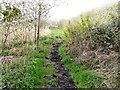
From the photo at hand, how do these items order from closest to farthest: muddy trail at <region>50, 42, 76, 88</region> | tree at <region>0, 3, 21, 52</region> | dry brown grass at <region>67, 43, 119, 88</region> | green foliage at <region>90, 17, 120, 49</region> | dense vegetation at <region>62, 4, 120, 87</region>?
dry brown grass at <region>67, 43, 119, 88</region> → muddy trail at <region>50, 42, 76, 88</region> → dense vegetation at <region>62, 4, 120, 87</region> → green foliage at <region>90, 17, 120, 49</region> → tree at <region>0, 3, 21, 52</region>

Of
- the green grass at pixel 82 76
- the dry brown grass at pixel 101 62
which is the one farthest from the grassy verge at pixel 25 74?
the dry brown grass at pixel 101 62

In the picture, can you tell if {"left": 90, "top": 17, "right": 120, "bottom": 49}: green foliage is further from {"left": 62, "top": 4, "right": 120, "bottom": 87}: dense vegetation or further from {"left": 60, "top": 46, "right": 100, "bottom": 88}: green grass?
{"left": 60, "top": 46, "right": 100, "bottom": 88}: green grass

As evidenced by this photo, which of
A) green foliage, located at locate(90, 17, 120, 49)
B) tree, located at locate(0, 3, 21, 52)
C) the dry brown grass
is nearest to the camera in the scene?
the dry brown grass

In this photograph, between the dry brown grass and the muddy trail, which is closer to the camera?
the dry brown grass

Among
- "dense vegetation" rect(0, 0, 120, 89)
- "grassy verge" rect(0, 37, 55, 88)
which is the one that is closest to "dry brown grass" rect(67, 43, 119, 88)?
"dense vegetation" rect(0, 0, 120, 89)

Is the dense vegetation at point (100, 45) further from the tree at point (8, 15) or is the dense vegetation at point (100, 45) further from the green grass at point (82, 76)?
the tree at point (8, 15)

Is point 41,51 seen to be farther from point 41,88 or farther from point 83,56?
point 41,88

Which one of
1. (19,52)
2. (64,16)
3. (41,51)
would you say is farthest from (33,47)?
(64,16)

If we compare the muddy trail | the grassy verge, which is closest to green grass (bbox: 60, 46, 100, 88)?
the muddy trail

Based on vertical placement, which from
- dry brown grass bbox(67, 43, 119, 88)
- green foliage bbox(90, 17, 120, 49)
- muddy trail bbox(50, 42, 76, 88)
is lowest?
muddy trail bbox(50, 42, 76, 88)

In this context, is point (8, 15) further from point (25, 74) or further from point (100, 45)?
point (100, 45)

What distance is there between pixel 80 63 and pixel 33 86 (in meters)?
3.68

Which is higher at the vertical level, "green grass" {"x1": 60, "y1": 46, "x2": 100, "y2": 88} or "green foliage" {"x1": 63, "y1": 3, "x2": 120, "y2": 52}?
"green foliage" {"x1": 63, "y1": 3, "x2": 120, "y2": 52}

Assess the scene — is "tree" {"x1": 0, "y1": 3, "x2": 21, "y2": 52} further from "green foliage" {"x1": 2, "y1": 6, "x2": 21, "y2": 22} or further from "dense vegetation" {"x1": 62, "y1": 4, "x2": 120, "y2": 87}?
"dense vegetation" {"x1": 62, "y1": 4, "x2": 120, "y2": 87}
